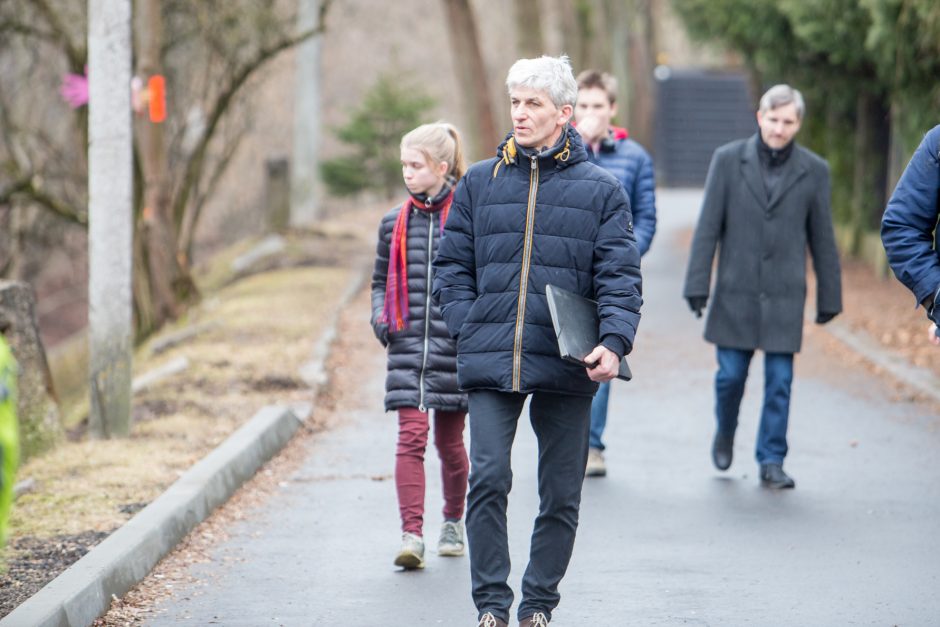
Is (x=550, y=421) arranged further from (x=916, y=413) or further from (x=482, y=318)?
(x=916, y=413)

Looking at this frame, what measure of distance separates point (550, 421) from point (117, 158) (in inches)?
177

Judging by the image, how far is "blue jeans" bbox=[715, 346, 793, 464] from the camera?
26.2 feet

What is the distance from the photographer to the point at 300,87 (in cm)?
2394

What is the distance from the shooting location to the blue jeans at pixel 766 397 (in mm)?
7988

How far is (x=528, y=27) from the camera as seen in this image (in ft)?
73.9

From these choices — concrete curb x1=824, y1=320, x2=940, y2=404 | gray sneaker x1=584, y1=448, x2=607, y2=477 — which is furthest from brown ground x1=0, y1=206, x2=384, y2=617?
concrete curb x1=824, y1=320, x2=940, y2=404

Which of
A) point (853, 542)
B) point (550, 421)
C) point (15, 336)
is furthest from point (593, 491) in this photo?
point (15, 336)

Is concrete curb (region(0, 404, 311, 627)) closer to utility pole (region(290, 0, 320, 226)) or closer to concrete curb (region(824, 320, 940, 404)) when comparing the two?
concrete curb (region(824, 320, 940, 404))

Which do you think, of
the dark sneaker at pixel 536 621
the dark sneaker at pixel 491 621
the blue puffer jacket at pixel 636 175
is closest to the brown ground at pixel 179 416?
the dark sneaker at pixel 491 621

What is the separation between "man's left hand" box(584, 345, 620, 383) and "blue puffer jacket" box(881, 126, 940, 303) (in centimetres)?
124

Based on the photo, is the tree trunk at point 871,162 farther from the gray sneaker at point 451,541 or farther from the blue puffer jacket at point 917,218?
the blue puffer jacket at point 917,218

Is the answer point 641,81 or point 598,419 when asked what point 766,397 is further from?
point 641,81

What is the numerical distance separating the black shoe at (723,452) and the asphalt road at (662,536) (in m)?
0.10

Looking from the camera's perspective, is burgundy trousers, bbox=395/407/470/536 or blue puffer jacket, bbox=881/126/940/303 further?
burgundy trousers, bbox=395/407/470/536
